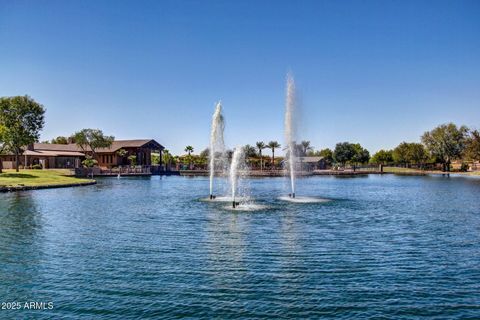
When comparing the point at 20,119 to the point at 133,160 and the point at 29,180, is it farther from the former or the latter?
the point at 133,160

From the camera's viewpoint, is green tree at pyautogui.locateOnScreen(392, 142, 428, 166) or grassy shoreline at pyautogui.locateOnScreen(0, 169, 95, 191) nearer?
grassy shoreline at pyautogui.locateOnScreen(0, 169, 95, 191)

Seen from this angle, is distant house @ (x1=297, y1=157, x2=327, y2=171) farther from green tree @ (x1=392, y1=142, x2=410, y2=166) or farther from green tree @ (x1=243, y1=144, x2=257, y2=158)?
green tree @ (x1=392, y1=142, x2=410, y2=166)

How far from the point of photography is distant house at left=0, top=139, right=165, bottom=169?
4719 inches

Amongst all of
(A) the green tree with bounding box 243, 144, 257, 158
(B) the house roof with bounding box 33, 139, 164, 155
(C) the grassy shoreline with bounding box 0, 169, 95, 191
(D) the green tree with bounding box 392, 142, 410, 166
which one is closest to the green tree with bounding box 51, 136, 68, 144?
(B) the house roof with bounding box 33, 139, 164, 155

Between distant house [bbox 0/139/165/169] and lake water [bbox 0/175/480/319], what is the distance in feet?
310

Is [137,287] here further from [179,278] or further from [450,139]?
[450,139]

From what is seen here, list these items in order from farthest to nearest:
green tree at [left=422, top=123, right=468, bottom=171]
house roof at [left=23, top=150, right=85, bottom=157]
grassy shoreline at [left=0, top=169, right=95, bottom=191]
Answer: green tree at [left=422, top=123, right=468, bottom=171], house roof at [left=23, top=150, right=85, bottom=157], grassy shoreline at [left=0, top=169, right=95, bottom=191]

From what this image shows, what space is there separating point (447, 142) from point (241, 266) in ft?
564

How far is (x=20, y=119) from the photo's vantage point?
299 feet

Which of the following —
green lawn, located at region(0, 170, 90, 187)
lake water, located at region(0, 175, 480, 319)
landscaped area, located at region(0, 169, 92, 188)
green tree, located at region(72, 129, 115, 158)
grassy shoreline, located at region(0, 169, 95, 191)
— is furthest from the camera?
green tree, located at region(72, 129, 115, 158)

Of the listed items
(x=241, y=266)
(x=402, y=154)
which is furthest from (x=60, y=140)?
(x=241, y=266)

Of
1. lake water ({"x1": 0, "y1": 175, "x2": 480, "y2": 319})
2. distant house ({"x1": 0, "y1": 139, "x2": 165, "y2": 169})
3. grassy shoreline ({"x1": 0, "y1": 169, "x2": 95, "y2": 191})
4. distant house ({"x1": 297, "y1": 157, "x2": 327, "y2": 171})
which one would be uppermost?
distant house ({"x1": 0, "y1": 139, "x2": 165, "y2": 169})

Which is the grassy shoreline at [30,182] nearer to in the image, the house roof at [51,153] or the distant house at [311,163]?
the house roof at [51,153]

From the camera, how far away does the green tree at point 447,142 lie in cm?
16800
